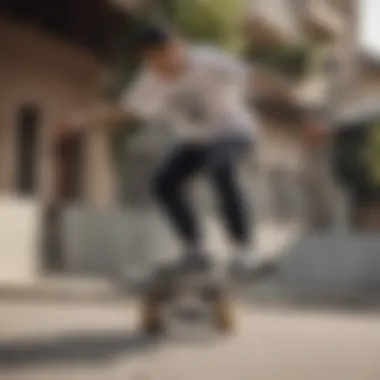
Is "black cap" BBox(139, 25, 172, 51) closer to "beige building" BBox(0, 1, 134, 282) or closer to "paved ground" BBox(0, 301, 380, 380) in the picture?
"beige building" BBox(0, 1, 134, 282)

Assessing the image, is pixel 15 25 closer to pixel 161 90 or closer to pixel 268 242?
pixel 161 90

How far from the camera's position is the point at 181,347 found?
93 centimetres

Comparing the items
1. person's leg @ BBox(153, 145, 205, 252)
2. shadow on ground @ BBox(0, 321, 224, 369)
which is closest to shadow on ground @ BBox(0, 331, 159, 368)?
shadow on ground @ BBox(0, 321, 224, 369)

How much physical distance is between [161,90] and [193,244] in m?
0.16

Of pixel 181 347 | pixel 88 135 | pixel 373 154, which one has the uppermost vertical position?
pixel 88 135

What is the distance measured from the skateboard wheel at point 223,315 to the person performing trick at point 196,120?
0.05 m

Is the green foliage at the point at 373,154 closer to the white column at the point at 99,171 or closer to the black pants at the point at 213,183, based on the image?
the black pants at the point at 213,183

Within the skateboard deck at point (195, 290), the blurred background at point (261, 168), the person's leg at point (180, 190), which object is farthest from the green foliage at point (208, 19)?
the skateboard deck at point (195, 290)

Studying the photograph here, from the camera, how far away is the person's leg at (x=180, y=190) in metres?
0.90

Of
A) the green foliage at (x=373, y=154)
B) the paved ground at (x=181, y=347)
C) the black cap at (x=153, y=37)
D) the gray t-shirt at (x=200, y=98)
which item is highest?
the black cap at (x=153, y=37)

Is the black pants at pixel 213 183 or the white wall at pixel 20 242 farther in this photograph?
the white wall at pixel 20 242

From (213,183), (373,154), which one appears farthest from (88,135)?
(373,154)

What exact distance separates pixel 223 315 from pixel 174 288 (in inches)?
2.7

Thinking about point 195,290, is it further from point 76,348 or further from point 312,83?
point 312,83
